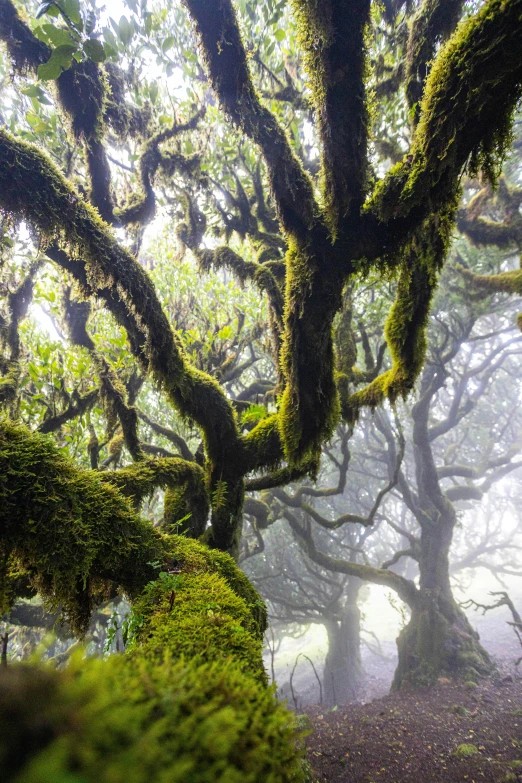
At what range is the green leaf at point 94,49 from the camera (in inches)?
138

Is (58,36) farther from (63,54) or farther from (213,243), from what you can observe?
(213,243)

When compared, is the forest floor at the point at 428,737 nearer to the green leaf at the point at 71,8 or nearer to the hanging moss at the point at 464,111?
the hanging moss at the point at 464,111

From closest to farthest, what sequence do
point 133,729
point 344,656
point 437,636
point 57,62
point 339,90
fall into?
point 133,729
point 339,90
point 57,62
point 437,636
point 344,656

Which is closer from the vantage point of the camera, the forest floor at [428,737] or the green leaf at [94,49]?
the green leaf at [94,49]

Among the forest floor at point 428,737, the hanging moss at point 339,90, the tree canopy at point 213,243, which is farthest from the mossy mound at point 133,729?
the forest floor at point 428,737

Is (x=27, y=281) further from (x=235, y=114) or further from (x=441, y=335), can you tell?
(x=441, y=335)

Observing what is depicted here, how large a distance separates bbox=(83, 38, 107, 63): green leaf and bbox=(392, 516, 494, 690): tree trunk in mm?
15170

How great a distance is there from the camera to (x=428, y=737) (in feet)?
24.7

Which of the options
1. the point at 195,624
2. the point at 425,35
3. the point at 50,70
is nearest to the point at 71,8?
the point at 50,70

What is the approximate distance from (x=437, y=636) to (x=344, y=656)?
6.97 m

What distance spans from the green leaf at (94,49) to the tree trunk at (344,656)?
18799 millimetres

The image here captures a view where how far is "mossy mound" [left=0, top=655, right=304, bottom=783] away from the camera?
600mm

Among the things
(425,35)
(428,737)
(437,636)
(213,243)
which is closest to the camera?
(425,35)

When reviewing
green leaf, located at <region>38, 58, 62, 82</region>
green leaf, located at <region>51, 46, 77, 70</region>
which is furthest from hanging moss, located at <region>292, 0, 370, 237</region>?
green leaf, located at <region>38, 58, 62, 82</region>
